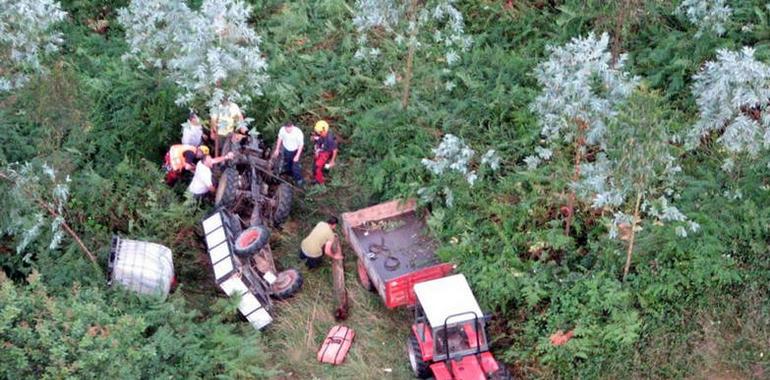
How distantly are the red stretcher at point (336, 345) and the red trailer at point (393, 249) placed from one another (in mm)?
843

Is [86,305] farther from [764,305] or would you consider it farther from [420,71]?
[764,305]

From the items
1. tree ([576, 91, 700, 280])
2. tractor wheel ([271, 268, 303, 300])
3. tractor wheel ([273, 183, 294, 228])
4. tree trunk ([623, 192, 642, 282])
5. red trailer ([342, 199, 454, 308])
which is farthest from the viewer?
tractor wheel ([273, 183, 294, 228])

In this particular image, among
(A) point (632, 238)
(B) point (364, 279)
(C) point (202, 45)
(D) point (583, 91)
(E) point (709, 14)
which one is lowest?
(B) point (364, 279)

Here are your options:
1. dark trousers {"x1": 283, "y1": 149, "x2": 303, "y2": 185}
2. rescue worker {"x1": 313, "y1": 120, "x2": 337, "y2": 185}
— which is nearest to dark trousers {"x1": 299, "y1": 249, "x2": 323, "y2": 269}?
dark trousers {"x1": 283, "y1": 149, "x2": 303, "y2": 185}

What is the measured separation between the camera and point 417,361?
1275 centimetres

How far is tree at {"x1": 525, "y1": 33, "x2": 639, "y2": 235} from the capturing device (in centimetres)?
1212

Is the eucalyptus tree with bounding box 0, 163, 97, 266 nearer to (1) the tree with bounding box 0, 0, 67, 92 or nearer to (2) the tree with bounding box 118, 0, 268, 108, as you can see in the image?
(1) the tree with bounding box 0, 0, 67, 92

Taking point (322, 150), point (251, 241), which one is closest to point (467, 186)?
point (322, 150)

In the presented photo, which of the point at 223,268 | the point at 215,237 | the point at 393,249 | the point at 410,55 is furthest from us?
the point at 410,55

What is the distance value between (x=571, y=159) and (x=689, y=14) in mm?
4172

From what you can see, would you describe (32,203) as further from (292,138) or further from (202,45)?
(292,138)

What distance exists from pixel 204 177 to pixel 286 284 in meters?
2.57

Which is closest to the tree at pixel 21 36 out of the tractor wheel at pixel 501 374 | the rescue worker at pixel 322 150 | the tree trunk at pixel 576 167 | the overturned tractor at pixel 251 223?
the overturned tractor at pixel 251 223

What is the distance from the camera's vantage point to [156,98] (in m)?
17.1
